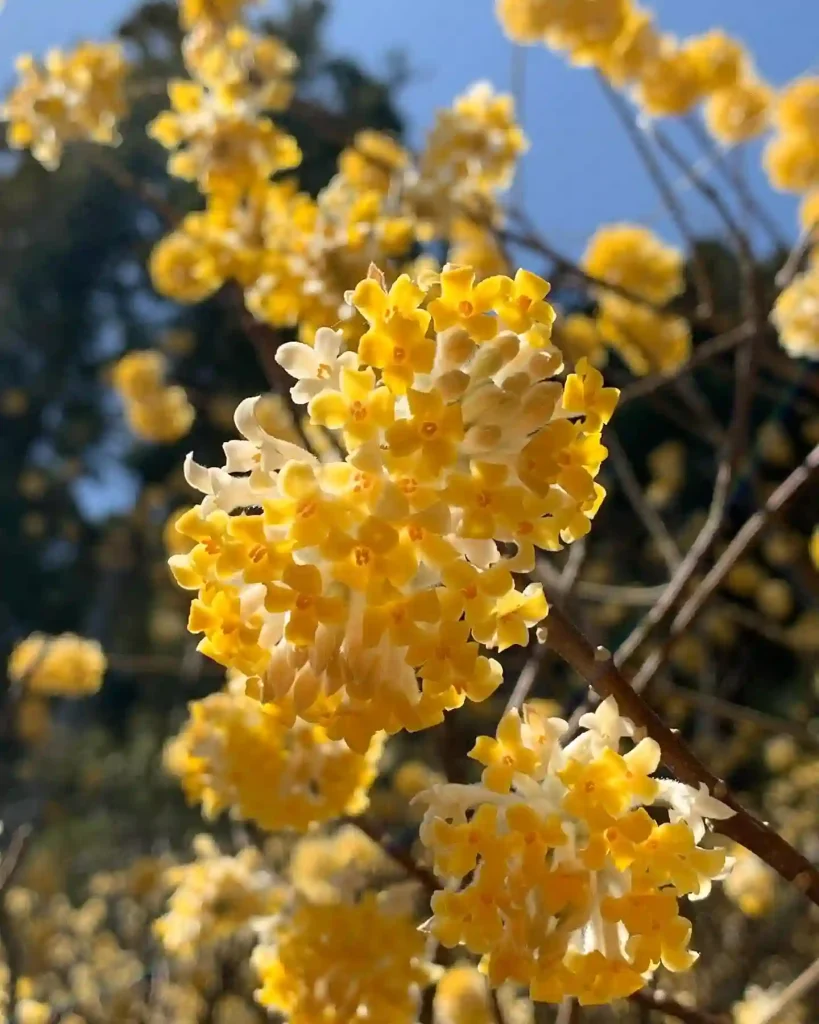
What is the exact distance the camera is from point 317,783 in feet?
3.05

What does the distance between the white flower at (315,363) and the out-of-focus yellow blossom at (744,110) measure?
6.06 ft

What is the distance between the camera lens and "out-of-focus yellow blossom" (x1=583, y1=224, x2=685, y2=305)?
2.27 m

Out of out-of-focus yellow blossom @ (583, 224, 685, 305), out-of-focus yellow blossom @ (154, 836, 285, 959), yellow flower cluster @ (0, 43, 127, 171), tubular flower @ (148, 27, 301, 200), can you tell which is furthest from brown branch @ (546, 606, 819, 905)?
out-of-focus yellow blossom @ (583, 224, 685, 305)

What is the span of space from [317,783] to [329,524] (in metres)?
0.49

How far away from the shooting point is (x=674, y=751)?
54 cm

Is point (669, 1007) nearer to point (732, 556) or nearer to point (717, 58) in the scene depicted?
point (732, 556)

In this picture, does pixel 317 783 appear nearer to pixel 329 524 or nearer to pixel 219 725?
pixel 219 725

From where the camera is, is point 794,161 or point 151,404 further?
point 151,404

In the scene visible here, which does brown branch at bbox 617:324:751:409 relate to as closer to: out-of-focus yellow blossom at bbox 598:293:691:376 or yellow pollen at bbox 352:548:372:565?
out-of-focus yellow blossom at bbox 598:293:691:376

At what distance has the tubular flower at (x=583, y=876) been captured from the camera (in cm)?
55

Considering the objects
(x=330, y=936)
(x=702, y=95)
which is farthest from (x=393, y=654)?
(x=702, y=95)

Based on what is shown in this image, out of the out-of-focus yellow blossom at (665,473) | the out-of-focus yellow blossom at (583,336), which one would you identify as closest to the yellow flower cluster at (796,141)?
the out-of-focus yellow blossom at (583,336)

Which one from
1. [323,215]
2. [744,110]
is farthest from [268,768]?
[744,110]

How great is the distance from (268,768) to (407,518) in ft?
1.75
